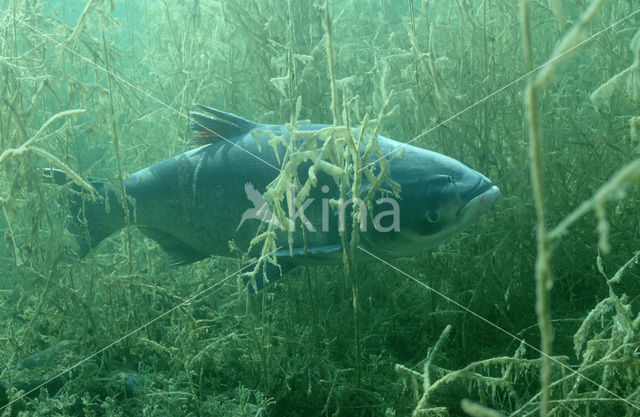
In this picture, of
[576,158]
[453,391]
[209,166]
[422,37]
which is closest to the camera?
[453,391]

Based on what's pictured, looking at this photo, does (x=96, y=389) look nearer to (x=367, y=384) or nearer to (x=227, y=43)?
(x=367, y=384)

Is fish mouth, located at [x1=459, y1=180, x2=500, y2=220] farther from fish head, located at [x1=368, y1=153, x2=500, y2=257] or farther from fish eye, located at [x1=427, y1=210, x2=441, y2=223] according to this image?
fish eye, located at [x1=427, y1=210, x2=441, y2=223]

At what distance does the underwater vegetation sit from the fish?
159 mm

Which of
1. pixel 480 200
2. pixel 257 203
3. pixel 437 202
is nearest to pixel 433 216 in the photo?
pixel 437 202

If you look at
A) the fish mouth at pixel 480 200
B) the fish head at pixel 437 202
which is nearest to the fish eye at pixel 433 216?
the fish head at pixel 437 202

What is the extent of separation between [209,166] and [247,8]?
2252 millimetres

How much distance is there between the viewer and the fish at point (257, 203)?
331cm

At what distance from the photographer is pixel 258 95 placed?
17.9 feet

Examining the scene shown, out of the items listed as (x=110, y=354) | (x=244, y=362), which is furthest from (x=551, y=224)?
(x=110, y=354)

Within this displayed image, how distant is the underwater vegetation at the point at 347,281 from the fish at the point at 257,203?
16 cm

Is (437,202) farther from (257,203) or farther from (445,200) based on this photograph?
(257,203)

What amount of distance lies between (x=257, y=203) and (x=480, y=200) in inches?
58.6

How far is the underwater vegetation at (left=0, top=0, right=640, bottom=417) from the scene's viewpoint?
262 centimetres

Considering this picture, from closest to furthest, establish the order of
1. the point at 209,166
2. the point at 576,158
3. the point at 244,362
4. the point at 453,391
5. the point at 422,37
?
the point at 453,391 < the point at 244,362 < the point at 209,166 < the point at 576,158 < the point at 422,37
